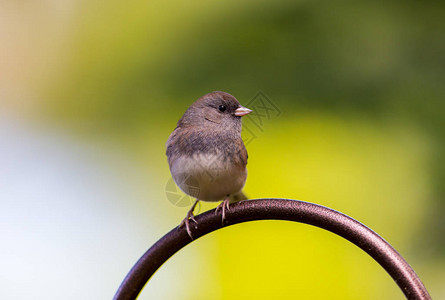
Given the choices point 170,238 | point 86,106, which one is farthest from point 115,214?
point 170,238

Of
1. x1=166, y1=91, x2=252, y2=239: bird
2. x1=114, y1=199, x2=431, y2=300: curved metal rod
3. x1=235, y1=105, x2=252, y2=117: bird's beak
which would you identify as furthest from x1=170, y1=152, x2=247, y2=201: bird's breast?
x1=114, y1=199, x2=431, y2=300: curved metal rod

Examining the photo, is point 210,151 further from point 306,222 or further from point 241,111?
point 306,222

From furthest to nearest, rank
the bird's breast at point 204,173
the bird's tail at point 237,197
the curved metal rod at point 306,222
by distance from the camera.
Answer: the bird's tail at point 237,197 → the bird's breast at point 204,173 → the curved metal rod at point 306,222

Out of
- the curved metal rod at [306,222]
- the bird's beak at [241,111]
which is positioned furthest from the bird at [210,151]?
the curved metal rod at [306,222]

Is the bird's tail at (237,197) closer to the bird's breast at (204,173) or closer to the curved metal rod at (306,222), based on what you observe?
the bird's breast at (204,173)

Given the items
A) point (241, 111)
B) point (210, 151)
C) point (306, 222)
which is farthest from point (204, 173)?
point (306, 222)
